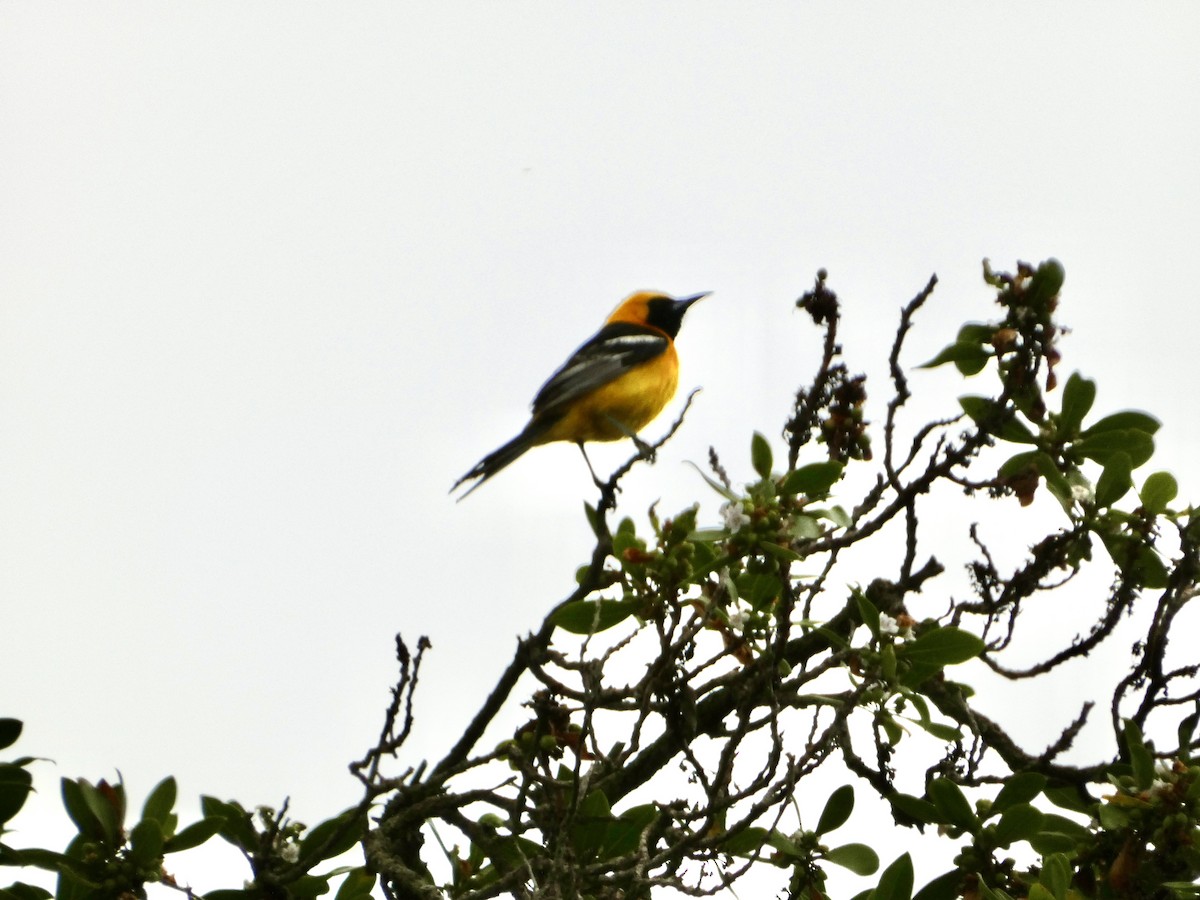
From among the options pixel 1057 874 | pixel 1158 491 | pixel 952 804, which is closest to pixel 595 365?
pixel 1158 491

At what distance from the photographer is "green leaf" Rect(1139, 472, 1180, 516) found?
3.46 m

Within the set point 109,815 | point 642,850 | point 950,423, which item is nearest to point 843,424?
point 950,423

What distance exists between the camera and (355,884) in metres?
3.56

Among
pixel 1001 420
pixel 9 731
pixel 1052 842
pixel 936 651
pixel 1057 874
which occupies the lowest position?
pixel 1057 874

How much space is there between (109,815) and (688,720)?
141cm

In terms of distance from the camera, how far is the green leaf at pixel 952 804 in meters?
3.17

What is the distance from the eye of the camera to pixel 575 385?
6922 millimetres

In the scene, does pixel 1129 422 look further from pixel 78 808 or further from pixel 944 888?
pixel 78 808

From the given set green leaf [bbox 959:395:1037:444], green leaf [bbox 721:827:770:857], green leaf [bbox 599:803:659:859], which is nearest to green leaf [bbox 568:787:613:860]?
green leaf [bbox 599:803:659:859]

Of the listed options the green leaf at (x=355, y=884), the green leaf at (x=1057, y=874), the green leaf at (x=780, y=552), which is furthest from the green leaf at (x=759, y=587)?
the green leaf at (x=355, y=884)

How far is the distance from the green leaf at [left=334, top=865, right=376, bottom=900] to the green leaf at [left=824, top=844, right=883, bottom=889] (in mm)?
1190

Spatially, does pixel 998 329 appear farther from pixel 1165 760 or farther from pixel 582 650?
pixel 582 650

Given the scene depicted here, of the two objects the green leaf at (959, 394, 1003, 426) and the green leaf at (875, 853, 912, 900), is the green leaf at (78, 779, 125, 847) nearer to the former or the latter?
the green leaf at (875, 853, 912, 900)

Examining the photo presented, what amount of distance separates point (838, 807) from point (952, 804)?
0.31m
